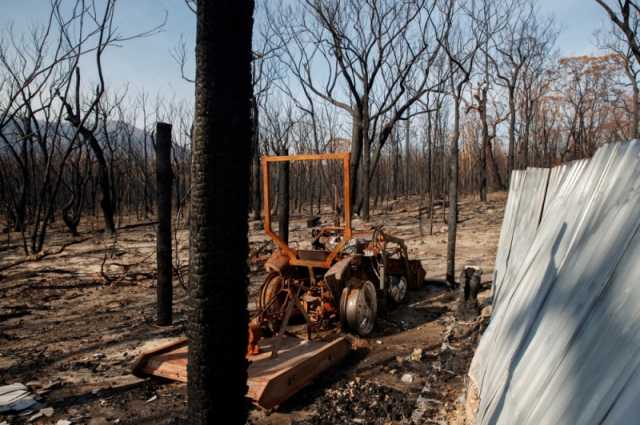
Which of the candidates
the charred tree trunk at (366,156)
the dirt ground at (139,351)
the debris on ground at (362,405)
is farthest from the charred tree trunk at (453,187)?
the charred tree trunk at (366,156)

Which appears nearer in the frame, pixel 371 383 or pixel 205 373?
pixel 205 373

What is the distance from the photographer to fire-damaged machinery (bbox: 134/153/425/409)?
422 cm

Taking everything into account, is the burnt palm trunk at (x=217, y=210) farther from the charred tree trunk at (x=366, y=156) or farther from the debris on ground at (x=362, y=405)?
the charred tree trunk at (x=366, y=156)

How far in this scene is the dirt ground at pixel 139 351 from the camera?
3.85m

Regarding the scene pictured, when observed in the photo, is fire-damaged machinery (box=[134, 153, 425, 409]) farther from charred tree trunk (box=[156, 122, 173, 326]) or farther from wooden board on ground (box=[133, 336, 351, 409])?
charred tree trunk (box=[156, 122, 173, 326])

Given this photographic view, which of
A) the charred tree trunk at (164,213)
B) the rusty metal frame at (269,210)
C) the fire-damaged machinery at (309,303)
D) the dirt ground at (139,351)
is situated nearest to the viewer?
the dirt ground at (139,351)

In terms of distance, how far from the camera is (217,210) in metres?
1.84

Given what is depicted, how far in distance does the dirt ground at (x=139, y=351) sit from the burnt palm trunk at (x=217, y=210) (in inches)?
84.5

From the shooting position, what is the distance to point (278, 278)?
229 inches

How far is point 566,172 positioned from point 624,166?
124cm

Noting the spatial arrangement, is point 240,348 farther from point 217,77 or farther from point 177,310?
point 177,310

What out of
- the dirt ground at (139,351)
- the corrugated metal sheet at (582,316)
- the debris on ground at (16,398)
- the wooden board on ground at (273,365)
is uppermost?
the corrugated metal sheet at (582,316)

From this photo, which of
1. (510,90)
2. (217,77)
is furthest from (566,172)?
(510,90)

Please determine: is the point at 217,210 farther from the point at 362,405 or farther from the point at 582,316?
the point at 362,405
